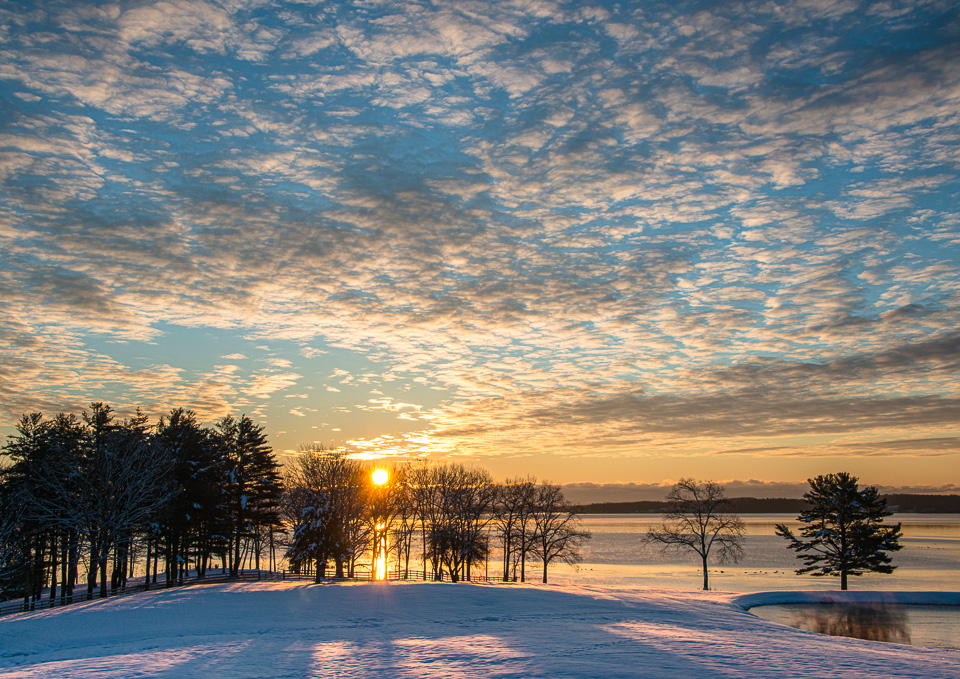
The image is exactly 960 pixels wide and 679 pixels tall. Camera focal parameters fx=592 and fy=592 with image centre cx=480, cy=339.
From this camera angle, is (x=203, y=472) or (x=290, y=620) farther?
(x=203, y=472)

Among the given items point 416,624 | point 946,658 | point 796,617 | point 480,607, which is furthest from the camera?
point 796,617

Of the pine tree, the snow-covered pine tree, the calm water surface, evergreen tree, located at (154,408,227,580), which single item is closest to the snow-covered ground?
the calm water surface

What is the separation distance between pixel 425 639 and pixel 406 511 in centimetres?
5802

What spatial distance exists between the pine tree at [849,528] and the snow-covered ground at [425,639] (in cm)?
2074

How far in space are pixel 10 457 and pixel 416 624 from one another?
155 ft

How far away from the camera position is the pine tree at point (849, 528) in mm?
54938

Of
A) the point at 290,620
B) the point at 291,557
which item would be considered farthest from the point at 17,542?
the point at 290,620

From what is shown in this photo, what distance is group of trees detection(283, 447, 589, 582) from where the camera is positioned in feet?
166

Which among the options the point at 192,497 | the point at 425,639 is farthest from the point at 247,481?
the point at 425,639

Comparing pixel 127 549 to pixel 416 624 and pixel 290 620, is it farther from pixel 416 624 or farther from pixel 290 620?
pixel 416 624

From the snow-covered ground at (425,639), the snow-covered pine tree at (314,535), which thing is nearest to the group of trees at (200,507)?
the snow-covered pine tree at (314,535)

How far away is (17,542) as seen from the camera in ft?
165

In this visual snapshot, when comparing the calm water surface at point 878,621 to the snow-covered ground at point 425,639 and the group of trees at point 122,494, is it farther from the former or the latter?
the group of trees at point 122,494

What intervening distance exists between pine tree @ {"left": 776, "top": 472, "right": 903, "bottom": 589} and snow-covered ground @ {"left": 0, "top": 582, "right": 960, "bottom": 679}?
20.7 meters
